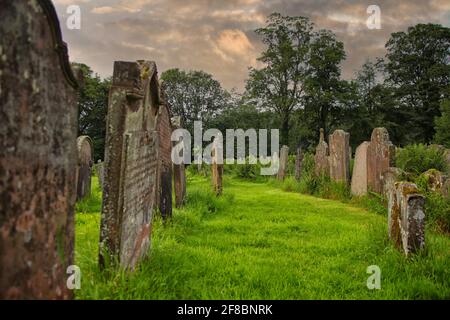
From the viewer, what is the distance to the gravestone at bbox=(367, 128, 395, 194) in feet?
31.2

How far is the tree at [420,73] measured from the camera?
123 feet

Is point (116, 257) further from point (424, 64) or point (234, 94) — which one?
point (234, 94)

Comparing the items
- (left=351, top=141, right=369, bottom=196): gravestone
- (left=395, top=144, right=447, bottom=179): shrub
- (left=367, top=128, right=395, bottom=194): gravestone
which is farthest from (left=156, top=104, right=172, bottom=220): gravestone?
(left=351, top=141, right=369, bottom=196): gravestone

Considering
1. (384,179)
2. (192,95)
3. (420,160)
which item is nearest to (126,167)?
(384,179)

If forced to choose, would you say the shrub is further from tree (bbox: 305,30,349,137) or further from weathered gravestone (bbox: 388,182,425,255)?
tree (bbox: 305,30,349,137)

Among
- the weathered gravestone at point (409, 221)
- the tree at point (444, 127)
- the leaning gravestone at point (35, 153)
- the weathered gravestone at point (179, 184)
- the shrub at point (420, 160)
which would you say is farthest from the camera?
the tree at point (444, 127)

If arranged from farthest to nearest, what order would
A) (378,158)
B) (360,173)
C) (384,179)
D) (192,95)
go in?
(192,95), (360,173), (378,158), (384,179)

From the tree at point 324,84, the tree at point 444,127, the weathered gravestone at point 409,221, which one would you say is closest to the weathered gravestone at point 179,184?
the weathered gravestone at point 409,221

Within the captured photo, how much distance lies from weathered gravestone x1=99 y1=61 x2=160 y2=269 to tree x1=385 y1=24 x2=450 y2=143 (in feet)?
124

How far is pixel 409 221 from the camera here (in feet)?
16.3

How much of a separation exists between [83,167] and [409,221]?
757 centimetres

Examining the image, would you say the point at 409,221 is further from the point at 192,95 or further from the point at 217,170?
the point at 192,95

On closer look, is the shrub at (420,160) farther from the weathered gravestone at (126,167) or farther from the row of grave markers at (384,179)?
the weathered gravestone at (126,167)

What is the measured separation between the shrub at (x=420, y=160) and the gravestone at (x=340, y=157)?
2.07m
